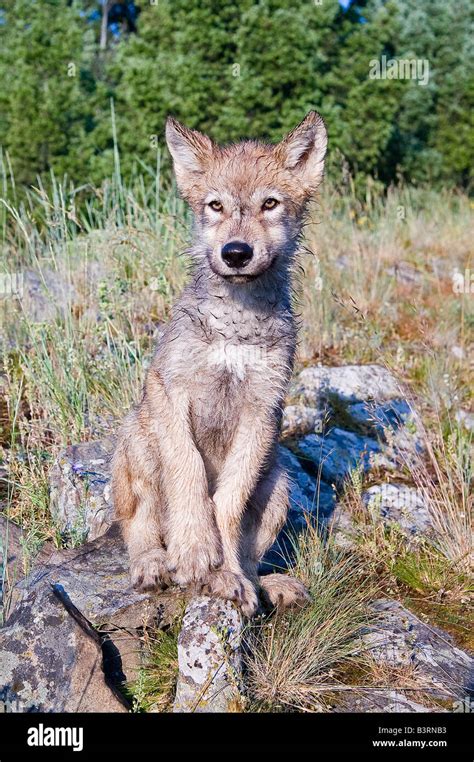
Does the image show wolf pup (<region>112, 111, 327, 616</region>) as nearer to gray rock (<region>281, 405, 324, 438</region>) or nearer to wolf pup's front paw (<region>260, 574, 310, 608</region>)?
wolf pup's front paw (<region>260, 574, 310, 608</region>)

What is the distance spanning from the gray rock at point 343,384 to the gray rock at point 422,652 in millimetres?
2489

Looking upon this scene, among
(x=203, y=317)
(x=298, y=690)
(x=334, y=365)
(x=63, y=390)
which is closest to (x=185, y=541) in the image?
(x=298, y=690)

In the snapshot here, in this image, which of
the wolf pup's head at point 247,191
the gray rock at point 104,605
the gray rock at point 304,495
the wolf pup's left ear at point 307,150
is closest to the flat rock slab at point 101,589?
the gray rock at point 104,605

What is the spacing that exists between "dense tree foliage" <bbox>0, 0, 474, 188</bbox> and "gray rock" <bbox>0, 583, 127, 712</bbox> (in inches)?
611

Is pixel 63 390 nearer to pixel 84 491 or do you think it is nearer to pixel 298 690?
pixel 84 491

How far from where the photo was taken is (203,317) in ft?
13.1

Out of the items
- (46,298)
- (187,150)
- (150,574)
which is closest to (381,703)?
(150,574)

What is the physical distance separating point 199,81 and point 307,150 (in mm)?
16273

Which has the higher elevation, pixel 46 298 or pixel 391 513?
pixel 46 298

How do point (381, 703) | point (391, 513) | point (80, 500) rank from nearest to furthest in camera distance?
point (381, 703), point (80, 500), point (391, 513)

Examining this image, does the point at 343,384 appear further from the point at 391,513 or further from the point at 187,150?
the point at 187,150

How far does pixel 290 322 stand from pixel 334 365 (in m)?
3.23

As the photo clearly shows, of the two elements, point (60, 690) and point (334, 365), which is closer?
point (60, 690)

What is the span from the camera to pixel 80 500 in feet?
15.7
